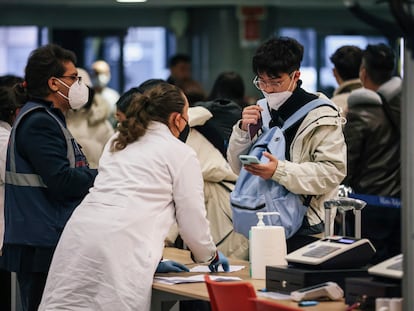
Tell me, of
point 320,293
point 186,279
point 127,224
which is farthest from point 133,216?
point 320,293

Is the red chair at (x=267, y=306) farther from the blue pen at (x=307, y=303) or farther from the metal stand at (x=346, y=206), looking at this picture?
the metal stand at (x=346, y=206)

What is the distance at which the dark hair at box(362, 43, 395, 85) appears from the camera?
6629mm

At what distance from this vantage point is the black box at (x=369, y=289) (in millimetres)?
3439

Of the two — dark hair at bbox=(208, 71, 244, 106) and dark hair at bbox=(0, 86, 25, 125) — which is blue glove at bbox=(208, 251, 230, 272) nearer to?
dark hair at bbox=(0, 86, 25, 125)

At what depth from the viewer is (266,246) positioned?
4281mm

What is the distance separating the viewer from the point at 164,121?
434cm

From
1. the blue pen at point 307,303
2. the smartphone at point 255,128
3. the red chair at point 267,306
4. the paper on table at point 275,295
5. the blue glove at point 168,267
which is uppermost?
the smartphone at point 255,128

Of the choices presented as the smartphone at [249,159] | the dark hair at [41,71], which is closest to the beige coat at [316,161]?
the smartphone at [249,159]

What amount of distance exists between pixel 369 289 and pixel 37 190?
181 cm

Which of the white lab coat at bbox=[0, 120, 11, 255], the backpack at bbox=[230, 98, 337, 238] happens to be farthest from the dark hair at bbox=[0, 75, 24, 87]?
the backpack at bbox=[230, 98, 337, 238]

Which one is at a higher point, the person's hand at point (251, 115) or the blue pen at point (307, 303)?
the person's hand at point (251, 115)

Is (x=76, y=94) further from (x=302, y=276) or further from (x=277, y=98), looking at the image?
(x=302, y=276)

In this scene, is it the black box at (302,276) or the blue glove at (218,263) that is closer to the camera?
the black box at (302,276)

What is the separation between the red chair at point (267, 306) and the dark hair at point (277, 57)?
140cm
